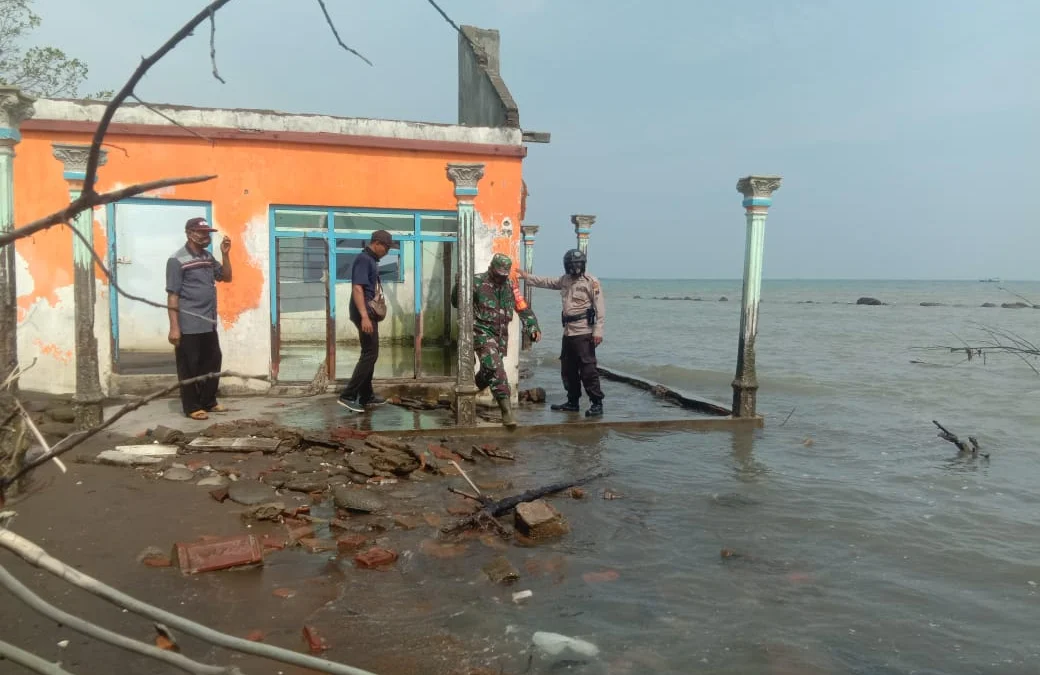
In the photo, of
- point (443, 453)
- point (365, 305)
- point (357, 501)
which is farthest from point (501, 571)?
point (365, 305)

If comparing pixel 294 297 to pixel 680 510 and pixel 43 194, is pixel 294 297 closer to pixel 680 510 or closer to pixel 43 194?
pixel 43 194

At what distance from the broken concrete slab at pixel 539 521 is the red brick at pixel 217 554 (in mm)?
1616

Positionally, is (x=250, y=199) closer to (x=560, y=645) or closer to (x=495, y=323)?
(x=495, y=323)

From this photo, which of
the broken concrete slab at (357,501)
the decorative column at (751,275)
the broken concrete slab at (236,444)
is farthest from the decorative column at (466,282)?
the decorative column at (751,275)

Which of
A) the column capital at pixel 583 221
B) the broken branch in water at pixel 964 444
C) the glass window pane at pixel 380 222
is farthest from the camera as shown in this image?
the column capital at pixel 583 221

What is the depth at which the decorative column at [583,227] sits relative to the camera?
14.8 meters

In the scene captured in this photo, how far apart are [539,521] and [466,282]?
2.90 meters

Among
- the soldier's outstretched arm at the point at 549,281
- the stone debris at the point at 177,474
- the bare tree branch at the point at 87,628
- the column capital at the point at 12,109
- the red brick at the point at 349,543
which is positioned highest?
the column capital at the point at 12,109

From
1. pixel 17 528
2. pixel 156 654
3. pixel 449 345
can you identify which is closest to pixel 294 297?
pixel 449 345

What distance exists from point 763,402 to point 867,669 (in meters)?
9.41

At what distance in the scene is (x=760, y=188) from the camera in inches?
307

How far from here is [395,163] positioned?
8703 mm

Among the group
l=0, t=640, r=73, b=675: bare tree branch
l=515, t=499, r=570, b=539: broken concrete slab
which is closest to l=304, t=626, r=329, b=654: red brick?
l=515, t=499, r=570, b=539: broken concrete slab

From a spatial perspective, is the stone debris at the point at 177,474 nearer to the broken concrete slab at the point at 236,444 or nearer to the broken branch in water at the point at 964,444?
the broken concrete slab at the point at 236,444
